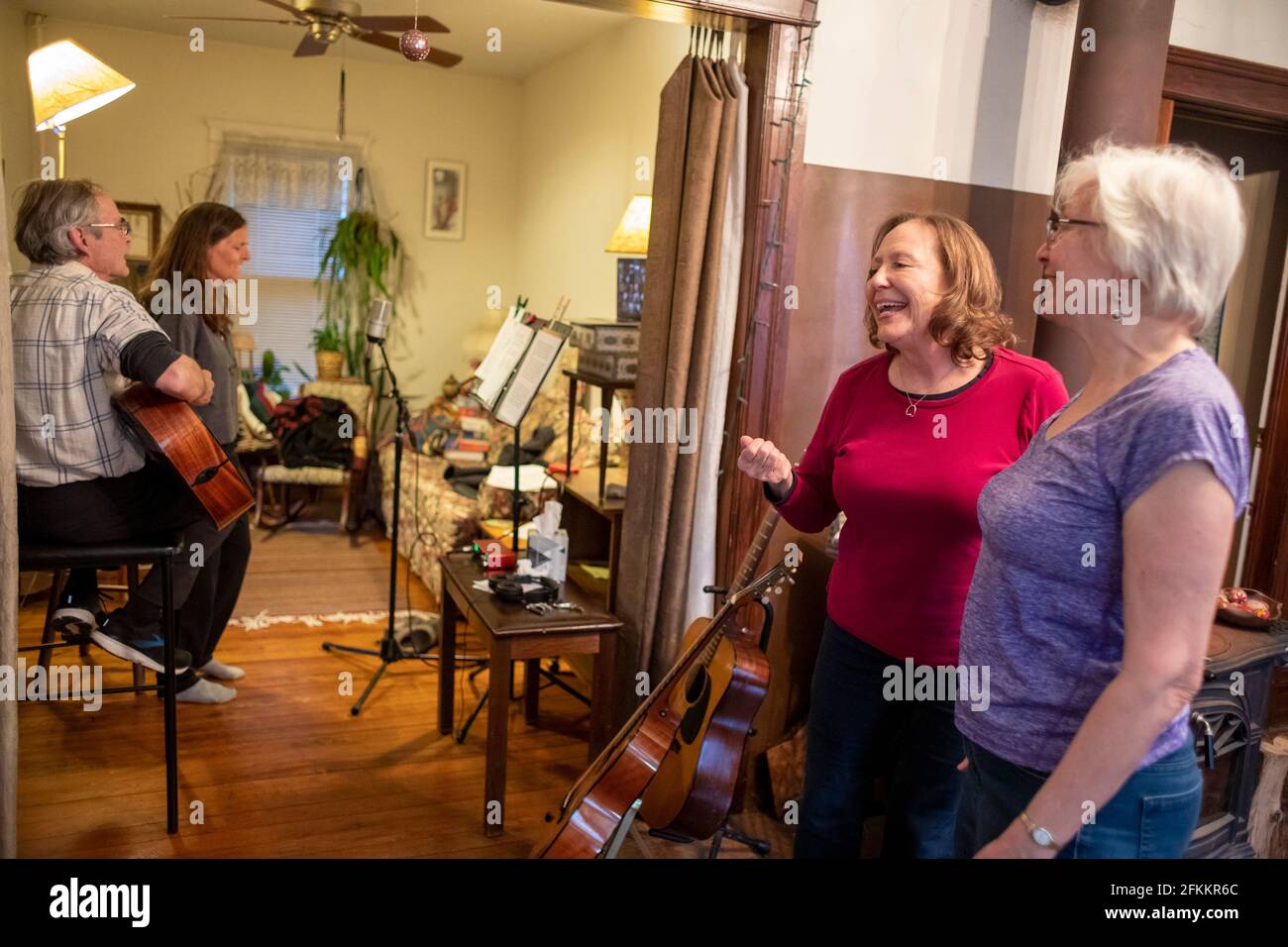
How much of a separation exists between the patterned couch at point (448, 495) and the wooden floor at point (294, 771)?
0.84m

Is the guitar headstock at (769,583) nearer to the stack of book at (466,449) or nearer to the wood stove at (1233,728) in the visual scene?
the wood stove at (1233,728)

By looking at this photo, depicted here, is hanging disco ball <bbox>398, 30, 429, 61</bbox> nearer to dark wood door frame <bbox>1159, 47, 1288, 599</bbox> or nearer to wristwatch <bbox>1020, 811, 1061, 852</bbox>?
dark wood door frame <bbox>1159, 47, 1288, 599</bbox>

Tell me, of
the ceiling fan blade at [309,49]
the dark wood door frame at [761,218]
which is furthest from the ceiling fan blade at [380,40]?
the dark wood door frame at [761,218]

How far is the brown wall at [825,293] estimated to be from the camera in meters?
2.85

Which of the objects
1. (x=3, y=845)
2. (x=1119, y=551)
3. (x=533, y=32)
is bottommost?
(x=3, y=845)

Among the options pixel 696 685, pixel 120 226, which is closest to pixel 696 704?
pixel 696 685

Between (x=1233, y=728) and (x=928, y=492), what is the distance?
127 cm

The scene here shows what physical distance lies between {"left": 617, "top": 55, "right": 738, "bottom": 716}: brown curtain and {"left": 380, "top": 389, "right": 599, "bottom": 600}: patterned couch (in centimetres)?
105

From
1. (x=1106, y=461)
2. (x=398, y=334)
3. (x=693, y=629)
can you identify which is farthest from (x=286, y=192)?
(x=1106, y=461)

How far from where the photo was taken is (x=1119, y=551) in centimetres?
122

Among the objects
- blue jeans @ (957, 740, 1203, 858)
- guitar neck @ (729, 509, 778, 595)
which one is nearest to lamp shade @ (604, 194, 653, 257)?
guitar neck @ (729, 509, 778, 595)

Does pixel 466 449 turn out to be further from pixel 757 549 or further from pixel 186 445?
pixel 757 549

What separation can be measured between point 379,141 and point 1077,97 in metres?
5.56
